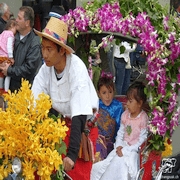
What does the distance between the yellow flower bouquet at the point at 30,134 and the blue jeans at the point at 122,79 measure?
360 cm

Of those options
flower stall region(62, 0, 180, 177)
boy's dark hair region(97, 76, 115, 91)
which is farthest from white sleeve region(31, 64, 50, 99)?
boy's dark hair region(97, 76, 115, 91)

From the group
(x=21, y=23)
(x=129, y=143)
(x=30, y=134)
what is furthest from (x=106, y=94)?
(x=30, y=134)

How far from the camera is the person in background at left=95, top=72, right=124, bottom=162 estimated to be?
702 centimetres

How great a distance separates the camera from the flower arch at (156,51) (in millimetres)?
6008

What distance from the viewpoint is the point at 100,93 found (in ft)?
23.2

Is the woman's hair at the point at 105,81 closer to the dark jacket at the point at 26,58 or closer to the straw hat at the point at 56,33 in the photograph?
the dark jacket at the point at 26,58

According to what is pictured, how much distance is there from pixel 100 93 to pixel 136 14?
1.14 meters

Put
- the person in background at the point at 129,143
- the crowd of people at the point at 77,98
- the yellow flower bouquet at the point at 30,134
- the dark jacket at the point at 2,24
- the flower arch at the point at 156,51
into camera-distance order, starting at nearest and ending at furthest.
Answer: the yellow flower bouquet at the point at 30,134 → the crowd of people at the point at 77,98 → the flower arch at the point at 156,51 → the person in background at the point at 129,143 → the dark jacket at the point at 2,24

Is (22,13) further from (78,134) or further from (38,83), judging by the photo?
(78,134)

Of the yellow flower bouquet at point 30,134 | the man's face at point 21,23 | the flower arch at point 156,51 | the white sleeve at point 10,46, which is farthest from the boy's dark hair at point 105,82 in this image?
the yellow flower bouquet at point 30,134

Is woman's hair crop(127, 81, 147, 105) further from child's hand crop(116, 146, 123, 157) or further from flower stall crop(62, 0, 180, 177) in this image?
child's hand crop(116, 146, 123, 157)

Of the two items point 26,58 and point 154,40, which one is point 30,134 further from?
point 26,58

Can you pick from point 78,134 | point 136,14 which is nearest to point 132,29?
point 136,14

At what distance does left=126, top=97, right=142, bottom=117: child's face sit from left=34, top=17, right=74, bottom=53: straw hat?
1.66 meters
